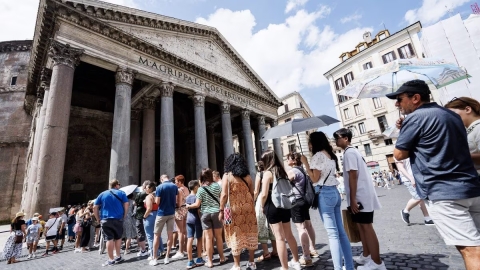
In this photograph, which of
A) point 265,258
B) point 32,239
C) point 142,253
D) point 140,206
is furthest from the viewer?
point 32,239

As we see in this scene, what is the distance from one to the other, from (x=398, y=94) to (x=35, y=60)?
16.2 metres

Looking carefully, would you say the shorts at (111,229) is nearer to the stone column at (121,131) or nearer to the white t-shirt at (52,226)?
the white t-shirt at (52,226)

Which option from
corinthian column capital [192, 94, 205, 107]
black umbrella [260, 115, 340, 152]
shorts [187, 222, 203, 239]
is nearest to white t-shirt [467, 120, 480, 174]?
black umbrella [260, 115, 340, 152]

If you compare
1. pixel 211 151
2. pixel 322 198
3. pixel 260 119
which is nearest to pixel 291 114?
pixel 260 119

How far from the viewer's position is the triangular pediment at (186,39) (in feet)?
34.5

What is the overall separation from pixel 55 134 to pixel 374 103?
1092 inches

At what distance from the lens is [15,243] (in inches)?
239

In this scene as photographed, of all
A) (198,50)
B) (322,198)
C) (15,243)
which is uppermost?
(198,50)

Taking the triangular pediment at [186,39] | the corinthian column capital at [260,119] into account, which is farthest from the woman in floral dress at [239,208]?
the corinthian column capital at [260,119]

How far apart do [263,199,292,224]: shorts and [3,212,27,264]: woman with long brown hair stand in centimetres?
738

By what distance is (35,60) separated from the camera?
464 inches

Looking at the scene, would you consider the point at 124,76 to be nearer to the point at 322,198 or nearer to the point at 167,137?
the point at 167,137

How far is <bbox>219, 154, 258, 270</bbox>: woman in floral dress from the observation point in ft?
10.9

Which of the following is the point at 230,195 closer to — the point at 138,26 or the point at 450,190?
the point at 450,190
